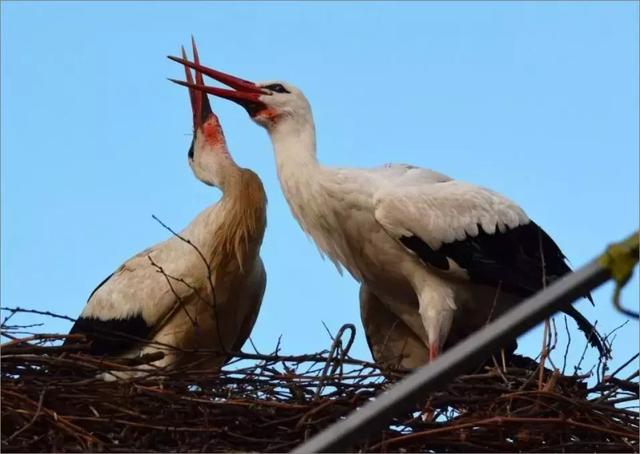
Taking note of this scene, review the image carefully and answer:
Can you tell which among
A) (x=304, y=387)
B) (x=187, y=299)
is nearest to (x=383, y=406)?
(x=304, y=387)

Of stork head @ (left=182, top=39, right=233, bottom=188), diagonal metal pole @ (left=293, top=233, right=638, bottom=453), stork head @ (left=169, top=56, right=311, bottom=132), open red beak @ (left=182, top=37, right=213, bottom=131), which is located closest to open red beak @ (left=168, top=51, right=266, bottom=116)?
stork head @ (left=169, top=56, right=311, bottom=132)

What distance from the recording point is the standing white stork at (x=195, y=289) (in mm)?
5402

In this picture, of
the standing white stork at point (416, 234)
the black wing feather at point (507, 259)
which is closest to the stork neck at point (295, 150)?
the standing white stork at point (416, 234)

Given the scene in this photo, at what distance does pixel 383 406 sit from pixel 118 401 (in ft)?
11.1

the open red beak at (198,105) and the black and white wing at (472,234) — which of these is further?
the open red beak at (198,105)

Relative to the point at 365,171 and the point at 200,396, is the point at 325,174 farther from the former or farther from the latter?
the point at 200,396

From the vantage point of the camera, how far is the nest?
3.98m

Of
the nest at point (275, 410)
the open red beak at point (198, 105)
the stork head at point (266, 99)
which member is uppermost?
the open red beak at point (198, 105)

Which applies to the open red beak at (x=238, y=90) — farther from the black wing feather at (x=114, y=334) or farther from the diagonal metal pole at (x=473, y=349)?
the diagonal metal pole at (x=473, y=349)

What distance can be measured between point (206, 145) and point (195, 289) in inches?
39.8

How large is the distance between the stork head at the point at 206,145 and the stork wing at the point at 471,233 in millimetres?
1215

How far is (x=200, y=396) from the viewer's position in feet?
13.8

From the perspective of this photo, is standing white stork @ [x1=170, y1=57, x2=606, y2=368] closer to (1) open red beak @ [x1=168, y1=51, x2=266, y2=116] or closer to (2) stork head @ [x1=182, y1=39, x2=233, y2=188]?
(1) open red beak @ [x1=168, y1=51, x2=266, y2=116]

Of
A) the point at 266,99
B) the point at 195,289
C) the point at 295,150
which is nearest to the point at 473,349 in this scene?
the point at 295,150
